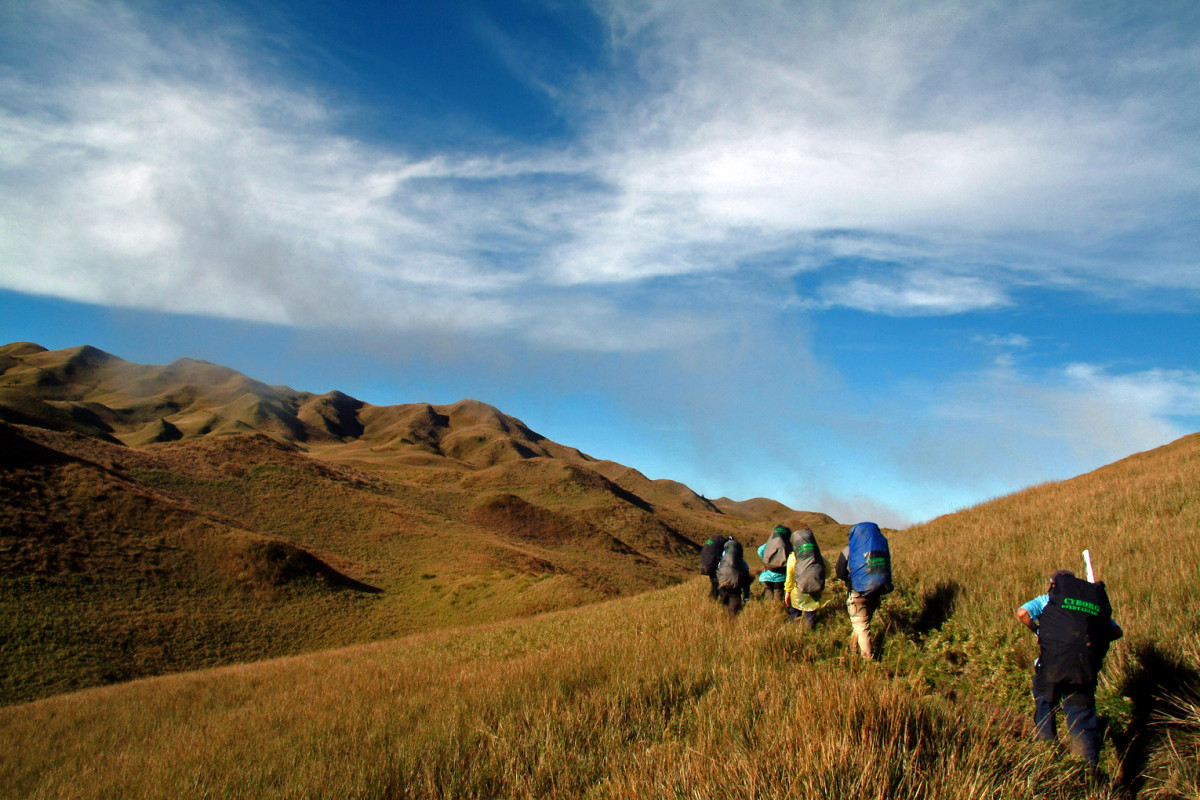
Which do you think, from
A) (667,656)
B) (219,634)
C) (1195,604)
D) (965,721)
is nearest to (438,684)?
(667,656)

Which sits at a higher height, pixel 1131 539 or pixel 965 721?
pixel 1131 539

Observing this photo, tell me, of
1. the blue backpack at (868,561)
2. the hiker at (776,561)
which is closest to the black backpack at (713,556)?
the hiker at (776,561)

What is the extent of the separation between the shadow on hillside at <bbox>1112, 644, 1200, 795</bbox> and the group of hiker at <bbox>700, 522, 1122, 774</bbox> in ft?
1.13

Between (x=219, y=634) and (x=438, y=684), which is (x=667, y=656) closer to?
(x=438, y=684)

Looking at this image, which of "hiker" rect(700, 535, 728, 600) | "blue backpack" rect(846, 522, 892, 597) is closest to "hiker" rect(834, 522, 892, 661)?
"blue backpack" rect(846, 522, 892, 597)

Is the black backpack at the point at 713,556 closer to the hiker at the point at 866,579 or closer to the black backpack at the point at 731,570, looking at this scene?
the black backpack at the point at 731,570

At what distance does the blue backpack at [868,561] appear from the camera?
6.47 metres

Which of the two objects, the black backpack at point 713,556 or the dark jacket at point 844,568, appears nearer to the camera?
the dark jacket at point 844,568

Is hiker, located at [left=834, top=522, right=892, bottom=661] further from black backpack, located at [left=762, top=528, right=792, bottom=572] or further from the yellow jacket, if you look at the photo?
black backpack, located at [left=762, top=528, right=792, bottom=572]

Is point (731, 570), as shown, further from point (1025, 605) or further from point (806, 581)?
point (1025, 605)

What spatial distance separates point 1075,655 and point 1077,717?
1.47 ft

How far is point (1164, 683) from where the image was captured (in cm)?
492

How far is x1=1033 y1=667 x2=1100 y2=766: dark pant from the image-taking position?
4.09 metres

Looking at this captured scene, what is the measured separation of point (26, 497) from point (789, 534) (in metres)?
43.4
